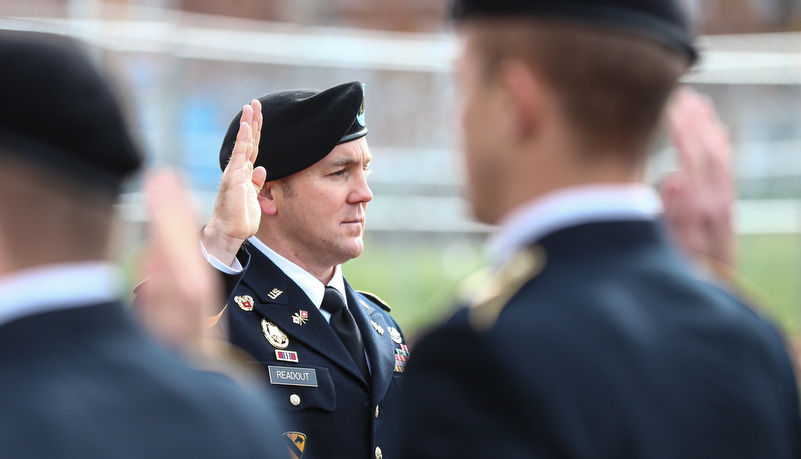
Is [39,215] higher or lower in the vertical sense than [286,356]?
higher

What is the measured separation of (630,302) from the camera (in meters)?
1.55

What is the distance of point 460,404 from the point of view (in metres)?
1.49

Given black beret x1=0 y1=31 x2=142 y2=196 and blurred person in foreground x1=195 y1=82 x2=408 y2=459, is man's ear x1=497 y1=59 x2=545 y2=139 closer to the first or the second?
black beret x1=0 y1=31 x2=142 y2=196

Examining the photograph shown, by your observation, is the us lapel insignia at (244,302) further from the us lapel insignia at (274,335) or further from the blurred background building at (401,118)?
the blurred background building at (401,118)

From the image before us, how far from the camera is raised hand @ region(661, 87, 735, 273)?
1736 millimetres

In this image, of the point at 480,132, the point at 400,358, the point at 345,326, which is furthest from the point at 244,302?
the point at 480,132

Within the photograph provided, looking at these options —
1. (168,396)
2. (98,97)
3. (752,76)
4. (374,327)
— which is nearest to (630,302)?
(168,396)

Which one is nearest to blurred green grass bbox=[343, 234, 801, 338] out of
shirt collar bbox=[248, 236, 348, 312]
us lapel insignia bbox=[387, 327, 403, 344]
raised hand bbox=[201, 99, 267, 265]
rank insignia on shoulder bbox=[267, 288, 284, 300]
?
us lapel insignia bbox=[387, 327, 403, 344]

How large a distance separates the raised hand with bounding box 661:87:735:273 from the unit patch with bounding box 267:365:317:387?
4.95 feet

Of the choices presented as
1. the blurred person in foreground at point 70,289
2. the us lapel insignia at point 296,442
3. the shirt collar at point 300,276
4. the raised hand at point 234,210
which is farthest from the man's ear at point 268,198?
the blurred person in foreground at point 70,289

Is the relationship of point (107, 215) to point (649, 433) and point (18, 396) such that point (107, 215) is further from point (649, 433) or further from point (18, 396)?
point (649, 433)

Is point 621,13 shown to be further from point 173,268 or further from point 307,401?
point 307,401

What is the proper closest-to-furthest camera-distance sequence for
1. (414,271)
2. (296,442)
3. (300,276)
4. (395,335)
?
(296,442), (300,276), (395,335), (414,271)

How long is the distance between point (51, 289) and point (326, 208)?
2021mm
